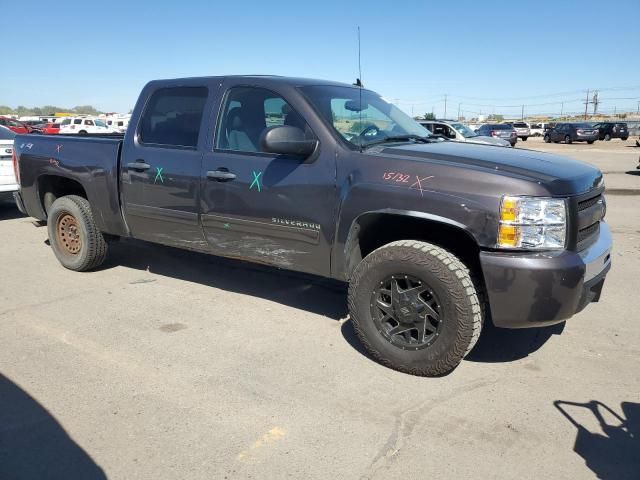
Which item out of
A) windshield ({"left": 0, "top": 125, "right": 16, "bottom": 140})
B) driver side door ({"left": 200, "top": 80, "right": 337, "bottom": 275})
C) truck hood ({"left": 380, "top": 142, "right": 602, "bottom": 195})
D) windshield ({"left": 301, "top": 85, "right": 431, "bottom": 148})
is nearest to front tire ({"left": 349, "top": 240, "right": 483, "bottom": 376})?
driver side door ({"left": 200, "top": 80, "right": 337, "bottom": 275})

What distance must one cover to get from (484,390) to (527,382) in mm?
326

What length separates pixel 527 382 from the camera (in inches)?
135

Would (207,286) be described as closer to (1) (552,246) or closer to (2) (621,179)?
(1) (552,246)

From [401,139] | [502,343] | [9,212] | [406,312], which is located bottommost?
[502,343]

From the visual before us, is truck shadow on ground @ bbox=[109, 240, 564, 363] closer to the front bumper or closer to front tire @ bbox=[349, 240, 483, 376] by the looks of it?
front tire @ bbox=[349, 240, 483, 376]

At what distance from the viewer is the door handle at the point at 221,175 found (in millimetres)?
4123

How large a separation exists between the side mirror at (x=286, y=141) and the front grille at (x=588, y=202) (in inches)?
69.7

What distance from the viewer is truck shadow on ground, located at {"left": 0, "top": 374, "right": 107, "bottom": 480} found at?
2516mm

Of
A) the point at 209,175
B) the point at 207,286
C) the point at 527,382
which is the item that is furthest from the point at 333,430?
the point at 207,286

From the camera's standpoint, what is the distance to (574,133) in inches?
1492

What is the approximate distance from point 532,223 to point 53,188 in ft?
16.7

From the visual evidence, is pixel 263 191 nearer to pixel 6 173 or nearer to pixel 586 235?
pixel 586 235

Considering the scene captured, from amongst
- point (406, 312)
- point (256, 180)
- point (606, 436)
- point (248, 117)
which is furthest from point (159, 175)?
point (606, 436)

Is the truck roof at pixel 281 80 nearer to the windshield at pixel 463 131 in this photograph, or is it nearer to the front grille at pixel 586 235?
the front grille at pixel 586 235
